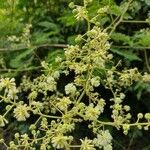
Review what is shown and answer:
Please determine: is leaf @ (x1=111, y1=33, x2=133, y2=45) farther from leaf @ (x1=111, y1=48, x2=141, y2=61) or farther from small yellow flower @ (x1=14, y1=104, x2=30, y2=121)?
small yellow flower @ (x1=14, y1=104, x2=30, y2=121)

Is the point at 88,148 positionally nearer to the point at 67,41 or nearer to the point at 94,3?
the point at 94,3

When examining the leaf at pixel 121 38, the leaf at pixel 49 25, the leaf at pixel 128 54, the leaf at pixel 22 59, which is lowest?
the leaf at pixel 22 59

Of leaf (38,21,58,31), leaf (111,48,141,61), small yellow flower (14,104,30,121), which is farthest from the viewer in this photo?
leaf (38,21,58,31)

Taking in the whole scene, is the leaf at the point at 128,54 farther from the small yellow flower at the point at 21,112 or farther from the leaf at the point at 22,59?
the small yellow flower at the point at 21,112

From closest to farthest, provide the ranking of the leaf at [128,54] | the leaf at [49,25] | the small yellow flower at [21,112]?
the small yellow flower at [21,112]
the leaf at [128,54]
the leaf at [49,25]

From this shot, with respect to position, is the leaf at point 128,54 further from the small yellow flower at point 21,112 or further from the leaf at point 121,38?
the small yellow flower at point 21,112

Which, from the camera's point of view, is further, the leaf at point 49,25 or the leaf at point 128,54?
the leaf at point 49,25

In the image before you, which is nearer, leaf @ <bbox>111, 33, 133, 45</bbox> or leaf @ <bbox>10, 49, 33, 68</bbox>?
leaf @ <bbox>111, 33, 133, 45</bbox>

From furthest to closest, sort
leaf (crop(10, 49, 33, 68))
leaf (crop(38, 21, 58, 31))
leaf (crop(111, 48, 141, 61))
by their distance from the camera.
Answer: leaf (crop(38, 21, 58, 31)), leaf (crop(10, 49, 33, 68)), leaf (crop(111, 48, 141, 61))

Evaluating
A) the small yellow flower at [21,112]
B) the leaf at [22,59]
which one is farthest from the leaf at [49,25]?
the small yellow flower at [21,112]

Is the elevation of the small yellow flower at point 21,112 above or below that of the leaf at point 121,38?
below

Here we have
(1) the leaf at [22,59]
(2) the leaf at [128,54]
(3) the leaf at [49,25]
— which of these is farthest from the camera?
(3) the leaf at [49,25]

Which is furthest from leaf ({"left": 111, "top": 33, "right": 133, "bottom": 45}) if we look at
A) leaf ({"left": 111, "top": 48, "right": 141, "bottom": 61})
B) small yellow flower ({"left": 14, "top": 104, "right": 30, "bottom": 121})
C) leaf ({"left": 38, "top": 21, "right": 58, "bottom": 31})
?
small yellow flower ({"left": 14, "top": 104, "right": 30, "bottom": 121})
